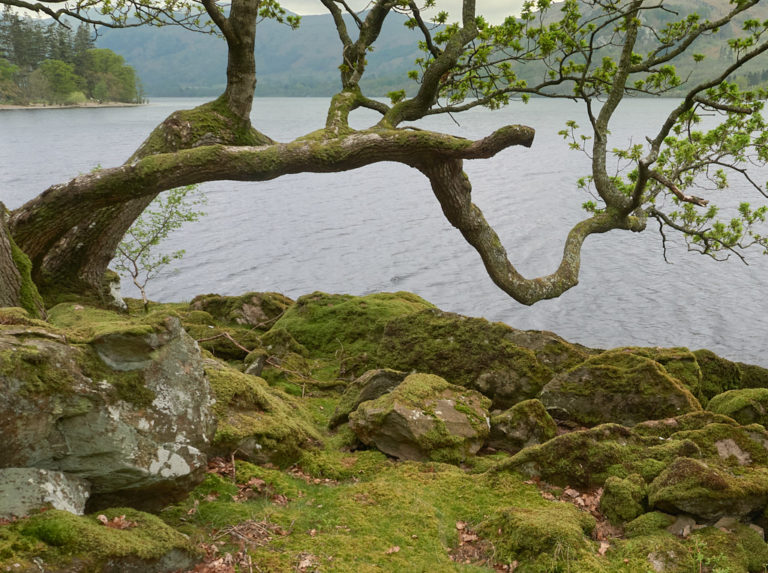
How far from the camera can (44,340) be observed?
219 inches

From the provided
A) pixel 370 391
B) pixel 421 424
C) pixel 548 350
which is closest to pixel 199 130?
pixel 370 391

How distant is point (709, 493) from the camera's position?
22.3 ft

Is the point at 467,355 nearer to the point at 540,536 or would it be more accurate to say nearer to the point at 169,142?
the point at 540,536

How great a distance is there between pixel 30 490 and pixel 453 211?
1137 cm

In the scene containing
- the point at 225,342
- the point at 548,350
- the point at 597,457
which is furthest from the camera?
the point at 225,342

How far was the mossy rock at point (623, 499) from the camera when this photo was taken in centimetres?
733

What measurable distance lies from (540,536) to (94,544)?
448 cm

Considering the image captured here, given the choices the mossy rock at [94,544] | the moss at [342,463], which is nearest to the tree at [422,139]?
the moss at [342,463]

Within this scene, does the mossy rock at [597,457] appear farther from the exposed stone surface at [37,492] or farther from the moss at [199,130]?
the moss at [199,130]

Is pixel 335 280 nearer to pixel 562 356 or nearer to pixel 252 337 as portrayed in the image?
pixel 252 337

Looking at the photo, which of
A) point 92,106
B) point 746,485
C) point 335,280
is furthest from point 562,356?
point 92,106

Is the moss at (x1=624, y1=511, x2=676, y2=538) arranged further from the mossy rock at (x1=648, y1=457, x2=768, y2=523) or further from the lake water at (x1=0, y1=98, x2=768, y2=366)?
the lake water at (x1=0, y1=98, x2=768, y2=366)

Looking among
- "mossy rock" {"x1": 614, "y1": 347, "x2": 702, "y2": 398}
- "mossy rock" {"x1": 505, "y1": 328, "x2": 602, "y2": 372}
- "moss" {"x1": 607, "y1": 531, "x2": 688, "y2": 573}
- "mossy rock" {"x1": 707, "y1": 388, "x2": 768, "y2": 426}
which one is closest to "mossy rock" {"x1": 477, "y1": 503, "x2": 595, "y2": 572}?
"moss" {"x1": 607, "y1": 531, "x2": 688, "y2": 573}

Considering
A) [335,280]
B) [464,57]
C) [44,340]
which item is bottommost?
[335,280]
